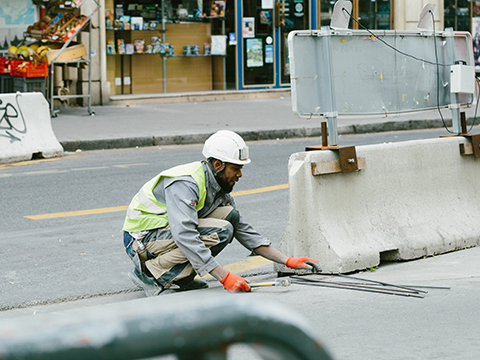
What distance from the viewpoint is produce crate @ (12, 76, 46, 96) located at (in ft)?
43.8

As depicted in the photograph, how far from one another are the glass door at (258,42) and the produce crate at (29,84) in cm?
590

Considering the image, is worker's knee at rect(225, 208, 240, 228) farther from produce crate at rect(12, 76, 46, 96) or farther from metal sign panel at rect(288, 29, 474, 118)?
produce crate at rect(12, 76, 46, 96)

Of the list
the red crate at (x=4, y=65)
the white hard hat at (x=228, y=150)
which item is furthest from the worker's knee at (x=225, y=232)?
the red crate at (x=4, y=65)

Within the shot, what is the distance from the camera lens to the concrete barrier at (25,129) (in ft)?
32.4

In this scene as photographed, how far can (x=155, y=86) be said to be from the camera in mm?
17312

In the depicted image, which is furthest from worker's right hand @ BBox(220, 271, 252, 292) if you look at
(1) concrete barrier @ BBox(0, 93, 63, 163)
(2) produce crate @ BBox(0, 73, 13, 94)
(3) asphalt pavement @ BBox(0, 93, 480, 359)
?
(2) produce crate @ BBox(0, 73, 13, 94)

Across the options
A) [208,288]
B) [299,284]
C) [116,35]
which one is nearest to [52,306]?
[208,288]

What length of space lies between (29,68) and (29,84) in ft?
0.99

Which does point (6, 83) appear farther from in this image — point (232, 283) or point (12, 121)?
point (232, 283)

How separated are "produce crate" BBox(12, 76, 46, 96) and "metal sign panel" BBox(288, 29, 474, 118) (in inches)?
362

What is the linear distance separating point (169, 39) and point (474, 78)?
40.0 feet

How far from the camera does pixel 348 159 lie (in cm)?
493

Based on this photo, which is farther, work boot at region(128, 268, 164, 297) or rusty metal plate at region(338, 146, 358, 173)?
rusty metal plate at region(338, 146, 358, 173)

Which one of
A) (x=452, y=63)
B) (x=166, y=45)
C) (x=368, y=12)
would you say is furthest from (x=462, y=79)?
(x=368, y=12)
